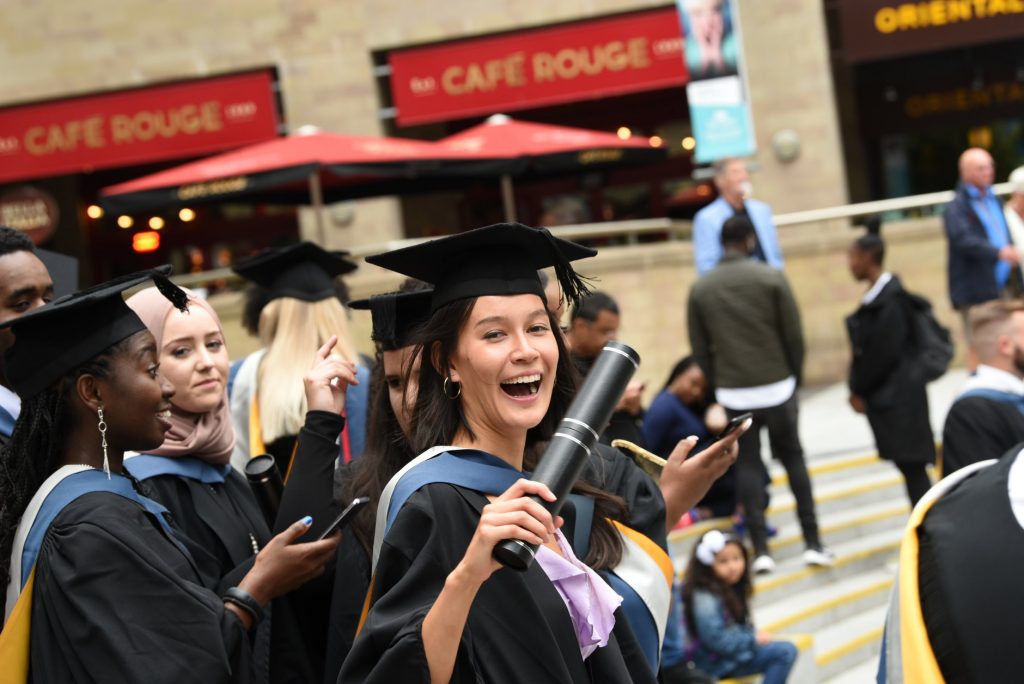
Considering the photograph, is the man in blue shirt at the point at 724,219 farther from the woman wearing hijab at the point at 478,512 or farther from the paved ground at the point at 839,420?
the woman wearing hijab at the point at 478,512

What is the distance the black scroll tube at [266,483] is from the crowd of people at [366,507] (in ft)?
0.06

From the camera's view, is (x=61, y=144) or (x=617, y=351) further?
(x=61, y=144)

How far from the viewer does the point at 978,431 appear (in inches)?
228

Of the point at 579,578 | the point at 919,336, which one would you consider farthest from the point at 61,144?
the point at 579,578

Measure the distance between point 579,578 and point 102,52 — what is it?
16.2 m

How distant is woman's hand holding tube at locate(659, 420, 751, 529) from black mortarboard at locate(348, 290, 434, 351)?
926 mm

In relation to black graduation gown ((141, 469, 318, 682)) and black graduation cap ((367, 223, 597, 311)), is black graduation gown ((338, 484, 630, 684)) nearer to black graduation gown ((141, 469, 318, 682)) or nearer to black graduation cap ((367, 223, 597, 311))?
black graduation cap ((367, 223, 597, 311))

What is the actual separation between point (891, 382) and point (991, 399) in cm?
269

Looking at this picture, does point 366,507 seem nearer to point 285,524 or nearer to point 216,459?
point 285,524

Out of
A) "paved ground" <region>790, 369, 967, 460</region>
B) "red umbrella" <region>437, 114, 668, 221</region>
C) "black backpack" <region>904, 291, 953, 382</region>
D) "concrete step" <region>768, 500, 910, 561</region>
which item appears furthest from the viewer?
"red umbrella" <region>437, 114, 668, 221</region>

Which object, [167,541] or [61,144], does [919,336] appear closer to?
[167,541]

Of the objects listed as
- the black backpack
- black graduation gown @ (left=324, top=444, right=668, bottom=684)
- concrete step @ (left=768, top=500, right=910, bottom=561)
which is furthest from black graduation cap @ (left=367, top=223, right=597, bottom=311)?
A: concrete step @ (left=768, top=500, right=910, bottom=561)

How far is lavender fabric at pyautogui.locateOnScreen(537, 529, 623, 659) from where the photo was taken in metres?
2.81

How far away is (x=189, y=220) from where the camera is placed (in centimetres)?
2077
